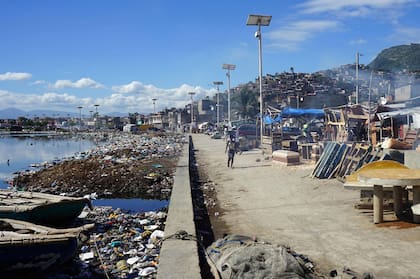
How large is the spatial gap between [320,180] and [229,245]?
6.71m

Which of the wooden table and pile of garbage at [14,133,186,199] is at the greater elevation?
the wooden table

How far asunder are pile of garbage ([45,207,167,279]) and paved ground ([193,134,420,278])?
1.49 meters

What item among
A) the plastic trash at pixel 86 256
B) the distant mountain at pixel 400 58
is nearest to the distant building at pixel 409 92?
the plastic trash at pixel 86 256

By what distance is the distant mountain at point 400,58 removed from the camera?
75688 mm

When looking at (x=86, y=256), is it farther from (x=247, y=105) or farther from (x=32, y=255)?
(x=247, y=105)

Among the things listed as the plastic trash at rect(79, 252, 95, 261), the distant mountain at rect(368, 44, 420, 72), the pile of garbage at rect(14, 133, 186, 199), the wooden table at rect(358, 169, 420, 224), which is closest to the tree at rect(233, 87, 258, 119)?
the distant mountain at rect(368, 44, 420, 72)

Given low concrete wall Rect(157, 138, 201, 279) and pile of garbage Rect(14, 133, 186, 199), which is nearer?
low concrete wall Rect(157, 138, 201, 279)

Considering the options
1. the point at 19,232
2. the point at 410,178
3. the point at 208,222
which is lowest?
the point at 208,222

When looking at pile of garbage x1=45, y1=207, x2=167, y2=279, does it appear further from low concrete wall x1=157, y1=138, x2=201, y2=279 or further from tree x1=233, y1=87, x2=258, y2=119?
tree x1=233, y1=87, x2=258, y2=119

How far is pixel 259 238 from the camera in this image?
255 inches

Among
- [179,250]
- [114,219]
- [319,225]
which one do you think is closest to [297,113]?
[114,219]

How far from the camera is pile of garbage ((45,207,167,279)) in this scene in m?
5.82

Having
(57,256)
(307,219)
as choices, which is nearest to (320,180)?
(307,219)

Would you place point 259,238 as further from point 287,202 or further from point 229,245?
point 287,202
